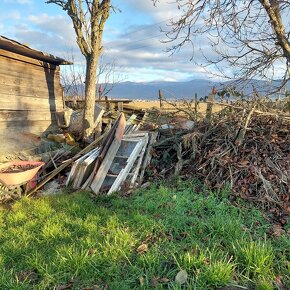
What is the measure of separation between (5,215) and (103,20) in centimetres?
606

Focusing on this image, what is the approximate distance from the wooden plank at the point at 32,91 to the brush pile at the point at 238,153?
3864 mm

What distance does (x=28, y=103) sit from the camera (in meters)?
8.49

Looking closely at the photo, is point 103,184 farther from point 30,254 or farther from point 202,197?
point 30,254

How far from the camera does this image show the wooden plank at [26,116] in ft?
24.8

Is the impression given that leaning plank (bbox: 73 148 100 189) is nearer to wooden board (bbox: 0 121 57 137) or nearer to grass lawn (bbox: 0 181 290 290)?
grass lawn (bbox: 0 181 290 290)

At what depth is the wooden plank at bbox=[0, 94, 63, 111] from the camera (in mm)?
7586

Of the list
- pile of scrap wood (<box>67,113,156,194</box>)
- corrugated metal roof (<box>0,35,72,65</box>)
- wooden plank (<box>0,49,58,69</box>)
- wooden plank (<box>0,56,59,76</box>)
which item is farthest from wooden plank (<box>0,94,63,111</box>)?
pile of scrap wood (<box>67,113,156,194</box>)

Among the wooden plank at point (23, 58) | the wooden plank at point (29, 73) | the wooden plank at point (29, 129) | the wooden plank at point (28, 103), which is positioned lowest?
the wooden plank at point (29, 129)

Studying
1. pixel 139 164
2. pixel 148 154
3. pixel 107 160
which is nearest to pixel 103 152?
pixel 107 160

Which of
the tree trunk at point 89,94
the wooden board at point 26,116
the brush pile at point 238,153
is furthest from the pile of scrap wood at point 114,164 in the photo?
the wooden board at point 26,116

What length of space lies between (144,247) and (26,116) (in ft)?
19.9

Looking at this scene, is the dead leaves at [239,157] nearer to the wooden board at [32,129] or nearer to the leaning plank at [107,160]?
the leaning plank at [107,160]

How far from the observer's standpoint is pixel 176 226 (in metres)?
4.23

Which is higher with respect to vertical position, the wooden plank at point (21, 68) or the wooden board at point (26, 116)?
the wooden plank at point (21, 68)
